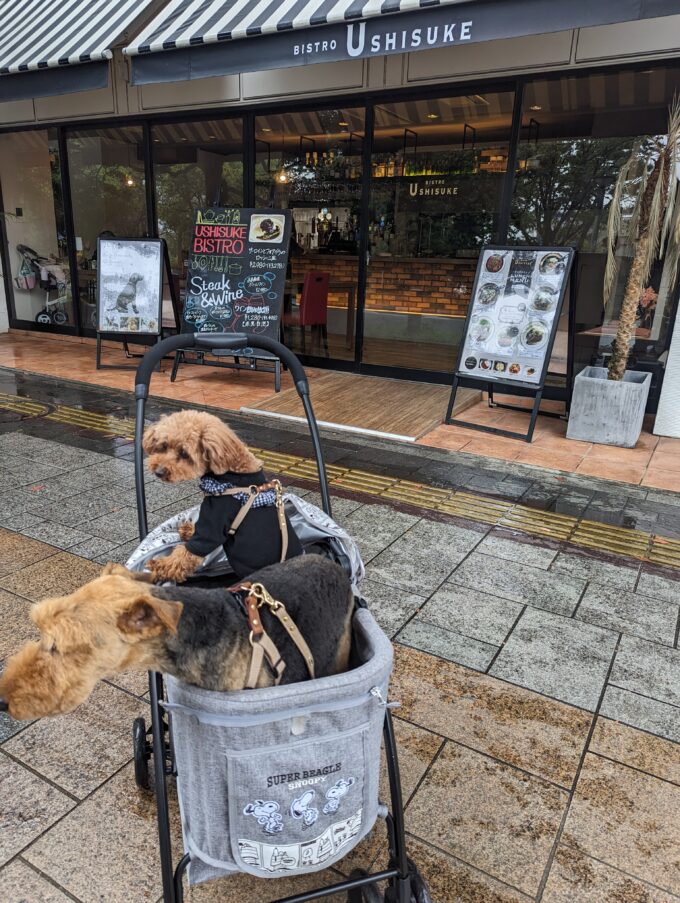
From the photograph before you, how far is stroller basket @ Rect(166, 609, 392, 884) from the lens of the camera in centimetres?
120

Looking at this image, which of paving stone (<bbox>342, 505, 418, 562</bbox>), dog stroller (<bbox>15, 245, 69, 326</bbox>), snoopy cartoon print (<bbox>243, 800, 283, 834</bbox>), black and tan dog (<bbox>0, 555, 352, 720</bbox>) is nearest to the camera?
black and tan dog (<bbox>0, 555, 352, 720</bbox>)

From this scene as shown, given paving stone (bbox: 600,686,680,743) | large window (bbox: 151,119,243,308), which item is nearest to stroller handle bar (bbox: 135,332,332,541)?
paving stone (bbox: 600,686,680,743)

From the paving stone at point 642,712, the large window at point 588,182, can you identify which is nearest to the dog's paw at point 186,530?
the paving stone at point 642,712

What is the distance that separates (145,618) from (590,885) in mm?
1548

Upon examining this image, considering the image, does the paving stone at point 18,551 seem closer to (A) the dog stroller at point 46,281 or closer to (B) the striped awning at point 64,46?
(B) the striped awning at point 64,46

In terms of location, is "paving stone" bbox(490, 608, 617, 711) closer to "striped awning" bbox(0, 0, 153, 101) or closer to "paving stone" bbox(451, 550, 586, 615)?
"paving stone" bbox(451, 550, 586, 615)

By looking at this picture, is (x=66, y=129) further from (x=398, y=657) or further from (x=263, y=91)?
(x=398, y=657)

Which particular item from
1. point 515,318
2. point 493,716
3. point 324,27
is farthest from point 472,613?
point 324,27

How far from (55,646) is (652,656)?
2600mm

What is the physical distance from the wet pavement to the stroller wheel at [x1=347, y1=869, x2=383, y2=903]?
222 mm

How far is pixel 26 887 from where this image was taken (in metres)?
1.71

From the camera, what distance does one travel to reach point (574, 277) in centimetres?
570

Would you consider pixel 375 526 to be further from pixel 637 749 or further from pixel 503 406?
pixel 503 406

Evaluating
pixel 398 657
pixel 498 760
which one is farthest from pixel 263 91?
pixel 498 760
